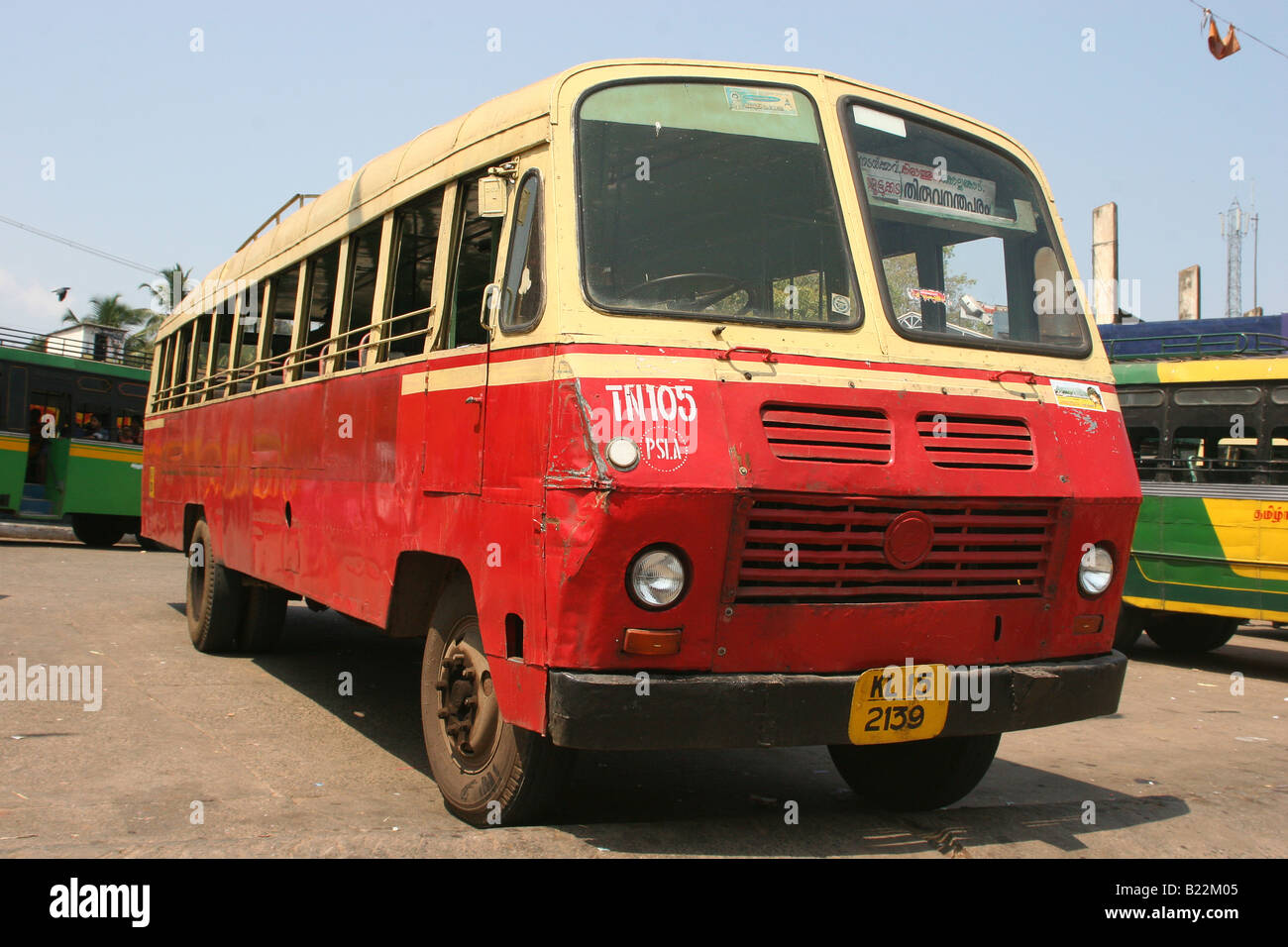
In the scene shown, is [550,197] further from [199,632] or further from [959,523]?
[199,632]

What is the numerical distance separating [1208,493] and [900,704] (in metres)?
8.62

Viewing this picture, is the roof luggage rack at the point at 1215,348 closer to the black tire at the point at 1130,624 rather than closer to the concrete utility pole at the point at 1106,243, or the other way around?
the black tire at the point at 1130,624

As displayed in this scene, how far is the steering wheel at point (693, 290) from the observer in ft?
14.2

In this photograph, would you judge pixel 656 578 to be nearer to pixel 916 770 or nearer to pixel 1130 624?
pixel 916 770

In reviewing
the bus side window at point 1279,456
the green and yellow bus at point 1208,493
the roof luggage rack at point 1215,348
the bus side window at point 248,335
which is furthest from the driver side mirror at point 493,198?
the roof luggage rack at point 1215,348

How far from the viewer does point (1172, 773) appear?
270 inches

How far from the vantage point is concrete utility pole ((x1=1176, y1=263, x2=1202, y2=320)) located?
28156mm

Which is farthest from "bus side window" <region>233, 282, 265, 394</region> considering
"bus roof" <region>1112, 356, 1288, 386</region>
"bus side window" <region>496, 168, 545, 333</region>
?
"bus roof" <region>1112, 356, 1288, 386</region>

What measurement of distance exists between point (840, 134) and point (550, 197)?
1252mm

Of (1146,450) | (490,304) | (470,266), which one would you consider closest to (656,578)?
(490,304)

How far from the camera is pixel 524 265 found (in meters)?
4.51

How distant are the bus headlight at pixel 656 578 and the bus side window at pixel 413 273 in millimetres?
1907

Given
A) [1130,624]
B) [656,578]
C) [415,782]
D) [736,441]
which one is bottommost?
[415,782]
